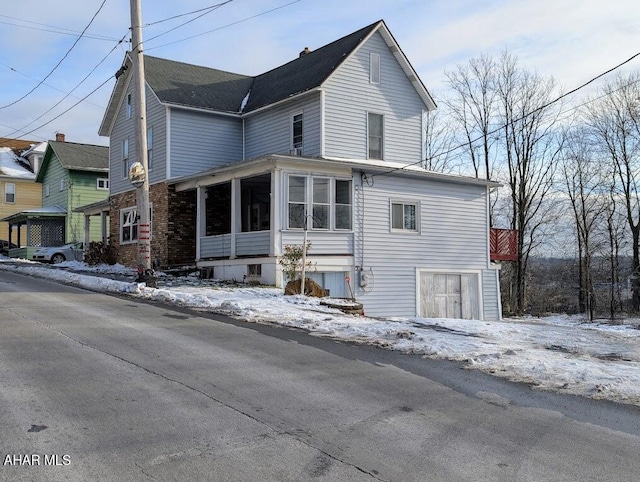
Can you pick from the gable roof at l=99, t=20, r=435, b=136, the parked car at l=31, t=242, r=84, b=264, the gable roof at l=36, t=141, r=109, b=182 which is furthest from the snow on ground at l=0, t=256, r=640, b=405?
the gable roof at l=36, t=141, r=109, b=182

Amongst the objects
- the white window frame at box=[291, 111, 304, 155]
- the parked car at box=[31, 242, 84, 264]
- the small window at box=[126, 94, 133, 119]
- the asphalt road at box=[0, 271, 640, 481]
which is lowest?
the asphalt road at box=[0, 271, 640, 481]

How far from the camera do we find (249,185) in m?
24.2

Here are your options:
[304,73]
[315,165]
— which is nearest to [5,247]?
[304,73]

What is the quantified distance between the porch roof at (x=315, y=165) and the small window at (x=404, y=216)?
1095 mm

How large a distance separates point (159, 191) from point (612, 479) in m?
21.2

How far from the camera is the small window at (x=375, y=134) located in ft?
77.2

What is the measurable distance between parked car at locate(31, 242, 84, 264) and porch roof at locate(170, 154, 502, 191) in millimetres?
13293

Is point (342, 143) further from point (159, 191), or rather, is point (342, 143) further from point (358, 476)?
point (358, 476)

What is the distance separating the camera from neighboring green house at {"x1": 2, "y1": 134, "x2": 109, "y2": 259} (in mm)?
39906

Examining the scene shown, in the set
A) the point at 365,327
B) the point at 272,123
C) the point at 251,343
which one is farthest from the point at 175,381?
the point at 272,123

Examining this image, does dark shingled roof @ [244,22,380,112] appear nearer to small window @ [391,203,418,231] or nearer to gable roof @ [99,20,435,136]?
gable roof @ [99,20,435,136]

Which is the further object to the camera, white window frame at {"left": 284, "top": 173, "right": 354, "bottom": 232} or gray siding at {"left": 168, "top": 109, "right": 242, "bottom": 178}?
gray siding at {"left": 168, "top": 109, "right": 242, "bottom": 178}

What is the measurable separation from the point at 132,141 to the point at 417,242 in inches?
523

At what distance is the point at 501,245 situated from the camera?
26562 millimetres
